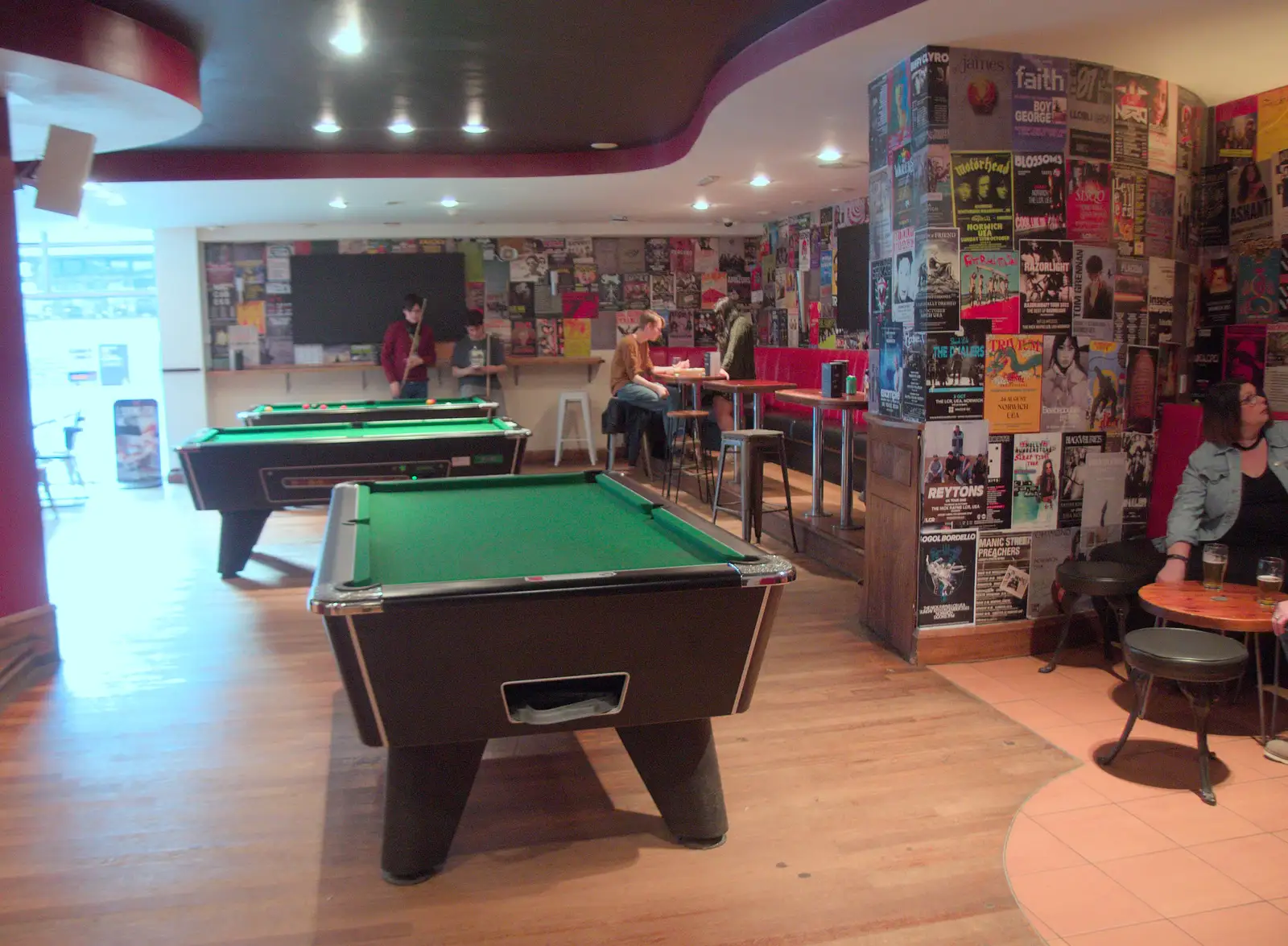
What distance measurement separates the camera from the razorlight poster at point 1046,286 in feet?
14.1

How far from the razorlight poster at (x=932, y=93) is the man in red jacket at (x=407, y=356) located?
6658 millimetres

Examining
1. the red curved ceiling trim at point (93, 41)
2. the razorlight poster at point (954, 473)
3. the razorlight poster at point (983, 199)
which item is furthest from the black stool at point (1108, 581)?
the red curved ceiling trim at point (93, 41)

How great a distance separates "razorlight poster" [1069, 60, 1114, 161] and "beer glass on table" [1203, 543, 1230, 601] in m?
1.89

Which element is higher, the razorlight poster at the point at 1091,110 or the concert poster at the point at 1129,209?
the razorlight poster at the point at 1091,110

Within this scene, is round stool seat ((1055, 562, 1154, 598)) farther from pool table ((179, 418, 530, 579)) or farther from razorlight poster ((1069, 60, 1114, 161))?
pool table ((179, 418, 530, 579))

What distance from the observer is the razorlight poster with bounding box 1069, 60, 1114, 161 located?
169 inches

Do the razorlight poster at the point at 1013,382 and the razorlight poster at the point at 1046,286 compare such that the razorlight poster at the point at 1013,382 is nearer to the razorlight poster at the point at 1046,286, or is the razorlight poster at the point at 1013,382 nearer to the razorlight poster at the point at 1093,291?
the razorlight poster at the point at 1046,286

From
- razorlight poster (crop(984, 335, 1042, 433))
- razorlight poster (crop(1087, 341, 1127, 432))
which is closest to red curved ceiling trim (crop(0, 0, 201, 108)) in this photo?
razorlight poster (crop(984, 335, 1042, 433))

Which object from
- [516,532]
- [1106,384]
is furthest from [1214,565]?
[516,532]

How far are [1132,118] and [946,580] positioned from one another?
228 centimetres

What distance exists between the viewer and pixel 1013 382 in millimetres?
4316

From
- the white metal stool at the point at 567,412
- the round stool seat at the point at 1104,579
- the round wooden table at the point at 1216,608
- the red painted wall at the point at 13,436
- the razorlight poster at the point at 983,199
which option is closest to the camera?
the round wooden table at the point at 1216,608

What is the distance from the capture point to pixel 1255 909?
250cm

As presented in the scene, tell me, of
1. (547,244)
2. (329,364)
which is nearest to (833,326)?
(547,244)
